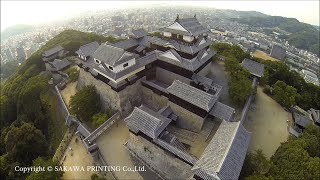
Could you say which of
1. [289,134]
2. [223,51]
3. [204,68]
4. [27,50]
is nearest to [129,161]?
[204,68]

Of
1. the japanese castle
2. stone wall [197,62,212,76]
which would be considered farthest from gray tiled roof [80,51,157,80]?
stone wall [197,62,212,76]

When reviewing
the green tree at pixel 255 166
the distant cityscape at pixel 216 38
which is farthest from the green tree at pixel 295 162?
the distant cityscape at pixel 216 38

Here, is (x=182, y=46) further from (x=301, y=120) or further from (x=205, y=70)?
(x=301, y=120)

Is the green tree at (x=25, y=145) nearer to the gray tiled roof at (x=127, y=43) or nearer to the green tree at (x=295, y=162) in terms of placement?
the gray tiled roof at (x=127, y=43)

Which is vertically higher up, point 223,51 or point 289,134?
point 223,51

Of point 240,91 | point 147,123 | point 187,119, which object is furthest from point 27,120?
point 240,91

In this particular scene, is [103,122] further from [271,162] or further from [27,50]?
[27,50]

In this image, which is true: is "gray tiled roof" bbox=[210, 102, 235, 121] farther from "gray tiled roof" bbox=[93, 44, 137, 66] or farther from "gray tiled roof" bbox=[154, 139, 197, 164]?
"gray tiled roof" bbox=[93, 44, 137, 66]
